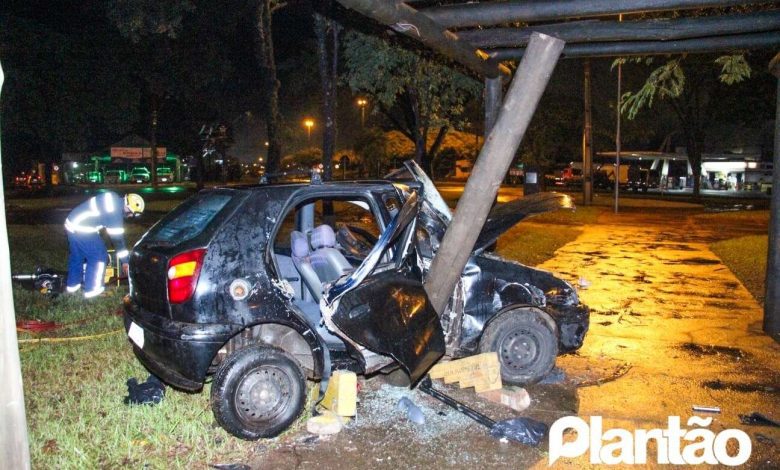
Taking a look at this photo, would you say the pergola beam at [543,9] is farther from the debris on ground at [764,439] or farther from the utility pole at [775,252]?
the debris on ground at [764,439]

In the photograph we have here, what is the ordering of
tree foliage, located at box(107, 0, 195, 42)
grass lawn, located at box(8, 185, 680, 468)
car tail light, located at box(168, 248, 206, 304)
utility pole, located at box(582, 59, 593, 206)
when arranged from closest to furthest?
grass lawn, located at box(8, 185, 680, 468), car tail light, located at box(168, 248, 206, 304), tree foliage, located at box(107, 0, 195, 42), utility pole, located at box(582, 59, 593, 206)

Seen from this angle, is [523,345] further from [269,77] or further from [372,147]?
[372,147]

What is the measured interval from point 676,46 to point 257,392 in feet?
19.0

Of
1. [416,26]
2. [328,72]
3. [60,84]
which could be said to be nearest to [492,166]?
[416,26]

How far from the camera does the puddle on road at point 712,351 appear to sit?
22.2 ft

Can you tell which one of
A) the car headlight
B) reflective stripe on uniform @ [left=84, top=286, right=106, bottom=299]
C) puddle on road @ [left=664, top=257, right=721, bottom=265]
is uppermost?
the car headlight

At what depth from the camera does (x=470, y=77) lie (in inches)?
574

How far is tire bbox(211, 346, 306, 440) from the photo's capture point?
4352 millimetres

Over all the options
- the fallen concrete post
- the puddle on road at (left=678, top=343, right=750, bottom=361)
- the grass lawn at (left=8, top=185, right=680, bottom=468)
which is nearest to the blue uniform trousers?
the grass lawn at (left=8, top=185, right=680, bottom=468)

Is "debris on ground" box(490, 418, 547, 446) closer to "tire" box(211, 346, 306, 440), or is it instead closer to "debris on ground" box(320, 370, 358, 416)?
"debris on ground" box(320, 370, 358, 416)

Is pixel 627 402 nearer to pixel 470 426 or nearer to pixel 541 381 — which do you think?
pixel 541 381

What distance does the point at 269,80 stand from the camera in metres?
16.5

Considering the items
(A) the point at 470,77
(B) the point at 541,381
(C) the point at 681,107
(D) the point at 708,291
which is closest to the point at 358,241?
(B) the point at 541,381

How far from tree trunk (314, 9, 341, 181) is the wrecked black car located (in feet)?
32.1
